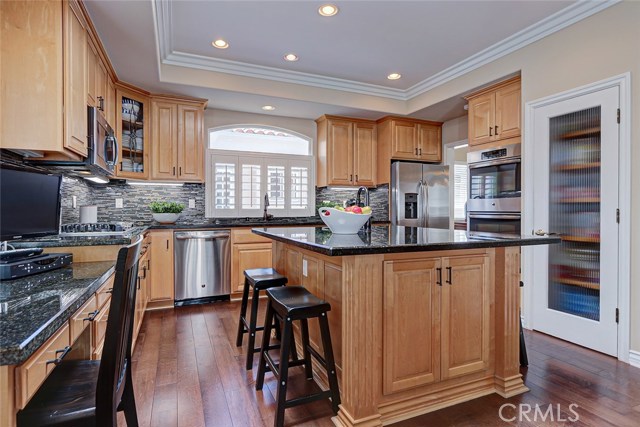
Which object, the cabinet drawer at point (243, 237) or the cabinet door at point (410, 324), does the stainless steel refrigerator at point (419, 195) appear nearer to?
the cabinet drawer at point (243, 237)

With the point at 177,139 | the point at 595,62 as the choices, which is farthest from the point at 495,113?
the point at 177,139

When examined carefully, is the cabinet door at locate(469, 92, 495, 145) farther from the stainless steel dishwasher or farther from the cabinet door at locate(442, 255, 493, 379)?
the stainless steel dishwasher

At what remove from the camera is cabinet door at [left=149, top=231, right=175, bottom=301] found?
3822mm

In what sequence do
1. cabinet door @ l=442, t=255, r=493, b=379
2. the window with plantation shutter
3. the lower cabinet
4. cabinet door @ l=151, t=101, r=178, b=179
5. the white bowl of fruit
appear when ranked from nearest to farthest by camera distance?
1. the lower cabinet
2. cabinet door @ l=442, t=255, r=493, b=379
3. the white bowl of fruit
4. cabinet door @ l=151, t=101, r=178, b=179
5. the window with plantation shutter

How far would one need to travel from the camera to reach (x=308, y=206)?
5258 mm

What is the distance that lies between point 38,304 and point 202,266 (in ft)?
9.97

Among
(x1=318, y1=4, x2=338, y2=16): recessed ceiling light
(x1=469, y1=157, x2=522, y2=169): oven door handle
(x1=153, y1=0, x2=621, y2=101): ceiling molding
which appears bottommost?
(x1=469, y1=157, x2=522, y2=169): oven door handle

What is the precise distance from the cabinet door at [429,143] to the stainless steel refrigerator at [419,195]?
17 centimetres

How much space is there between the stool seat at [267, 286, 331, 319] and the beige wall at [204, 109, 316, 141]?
3.38 metres

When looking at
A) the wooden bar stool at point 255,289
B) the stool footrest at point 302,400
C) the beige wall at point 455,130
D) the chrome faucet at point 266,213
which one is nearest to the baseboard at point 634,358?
the stool footrest at point 302,400

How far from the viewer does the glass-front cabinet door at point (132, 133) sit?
3.73 metres

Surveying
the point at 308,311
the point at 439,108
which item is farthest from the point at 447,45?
the point at 308,311

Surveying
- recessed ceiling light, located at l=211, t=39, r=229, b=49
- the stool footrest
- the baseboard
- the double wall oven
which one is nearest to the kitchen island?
the stool footrest

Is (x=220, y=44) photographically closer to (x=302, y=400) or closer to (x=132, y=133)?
(x=132, y=133)
